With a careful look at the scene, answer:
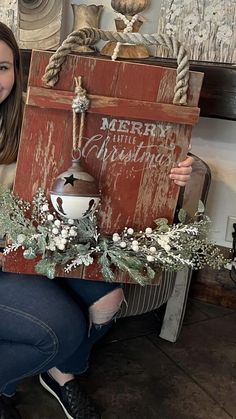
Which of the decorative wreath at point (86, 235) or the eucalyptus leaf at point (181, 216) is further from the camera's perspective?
the eucalyptus leaf at point (181, 216)

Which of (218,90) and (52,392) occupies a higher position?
(218,90)

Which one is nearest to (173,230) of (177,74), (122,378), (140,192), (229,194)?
(140,192)

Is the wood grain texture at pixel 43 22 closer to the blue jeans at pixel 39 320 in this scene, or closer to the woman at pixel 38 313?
the woman at pixel 38 313

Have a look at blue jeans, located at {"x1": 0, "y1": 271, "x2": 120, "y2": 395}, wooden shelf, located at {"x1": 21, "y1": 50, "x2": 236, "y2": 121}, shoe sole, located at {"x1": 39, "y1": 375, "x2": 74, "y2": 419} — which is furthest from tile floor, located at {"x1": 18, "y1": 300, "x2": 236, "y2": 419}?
wooden shelf, located at {"x1": 21, "y1": 50, "x2": 236, "y2": 121}

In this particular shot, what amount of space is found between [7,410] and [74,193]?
699 millimetres

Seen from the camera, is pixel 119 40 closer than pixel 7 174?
Yes

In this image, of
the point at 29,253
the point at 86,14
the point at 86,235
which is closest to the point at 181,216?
the point at 86,235

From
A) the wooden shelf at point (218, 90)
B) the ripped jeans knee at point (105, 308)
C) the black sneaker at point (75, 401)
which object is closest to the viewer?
the ripped jeans knee at point (105, 308)

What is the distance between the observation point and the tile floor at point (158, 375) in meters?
1.40

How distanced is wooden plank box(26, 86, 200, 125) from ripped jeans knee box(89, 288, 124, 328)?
0.46 metres

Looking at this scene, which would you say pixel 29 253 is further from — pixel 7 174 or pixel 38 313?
pixel 7 174

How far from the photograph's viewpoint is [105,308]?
1.23 m

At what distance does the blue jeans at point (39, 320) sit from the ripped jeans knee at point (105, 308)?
0.5 inches

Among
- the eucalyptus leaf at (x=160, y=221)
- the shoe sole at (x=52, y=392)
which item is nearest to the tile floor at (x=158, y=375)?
the shoe sole at (x=52, y=392)
